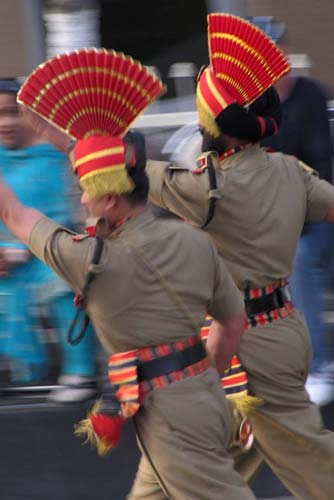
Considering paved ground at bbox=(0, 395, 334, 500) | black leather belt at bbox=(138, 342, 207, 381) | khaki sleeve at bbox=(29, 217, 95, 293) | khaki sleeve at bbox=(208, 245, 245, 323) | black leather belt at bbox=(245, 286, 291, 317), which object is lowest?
paved ground at bbox=(0, 395, 334, 500)

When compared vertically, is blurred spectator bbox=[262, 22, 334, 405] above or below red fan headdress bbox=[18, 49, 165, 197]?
below

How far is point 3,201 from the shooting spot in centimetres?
356

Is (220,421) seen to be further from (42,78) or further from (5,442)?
(5,442)

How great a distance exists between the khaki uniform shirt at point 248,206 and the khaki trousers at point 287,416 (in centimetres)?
20

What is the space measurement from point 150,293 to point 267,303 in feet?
2.86

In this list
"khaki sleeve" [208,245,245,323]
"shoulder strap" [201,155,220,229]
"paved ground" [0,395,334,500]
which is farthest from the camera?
"paved ground" [0,395,334,500]

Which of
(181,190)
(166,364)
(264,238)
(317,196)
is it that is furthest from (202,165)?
(166,364)

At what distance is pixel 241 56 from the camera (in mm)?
4184

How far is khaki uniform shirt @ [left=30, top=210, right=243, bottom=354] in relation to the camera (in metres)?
3.51

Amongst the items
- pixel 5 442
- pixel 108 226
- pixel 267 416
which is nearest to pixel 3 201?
pixel 108 226

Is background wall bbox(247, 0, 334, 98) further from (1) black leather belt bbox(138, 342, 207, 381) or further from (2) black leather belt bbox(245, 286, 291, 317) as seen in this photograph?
(1) black leather belt bbox(138, 342, 207, 381)

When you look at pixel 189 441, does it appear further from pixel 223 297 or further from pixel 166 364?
pixel 223 297

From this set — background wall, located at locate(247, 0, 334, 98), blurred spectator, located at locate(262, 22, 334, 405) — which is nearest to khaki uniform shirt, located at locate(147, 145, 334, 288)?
blurred spectator, located at locate(262, 22, 334, 405)

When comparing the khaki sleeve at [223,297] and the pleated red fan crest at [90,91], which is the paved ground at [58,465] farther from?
the pleated red fan crest at [90,91]
